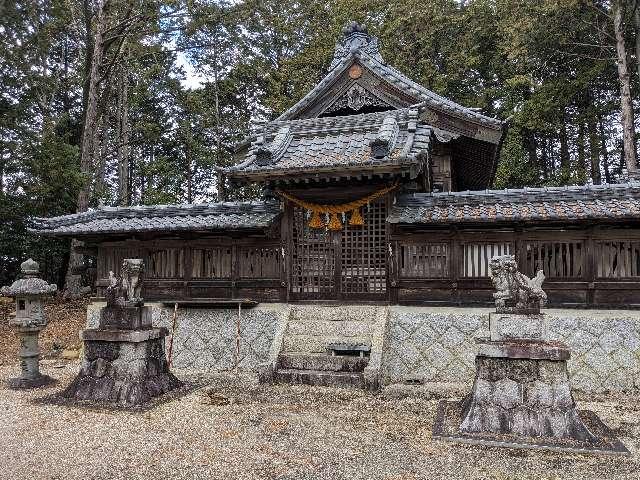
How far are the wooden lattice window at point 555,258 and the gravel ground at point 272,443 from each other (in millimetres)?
2853

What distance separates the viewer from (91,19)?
926 inches

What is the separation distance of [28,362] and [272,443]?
745cm

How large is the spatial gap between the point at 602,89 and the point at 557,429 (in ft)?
92.8

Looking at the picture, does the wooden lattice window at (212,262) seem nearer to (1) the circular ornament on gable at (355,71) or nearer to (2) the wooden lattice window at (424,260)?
(2) the wooden lattice window at (424,260)

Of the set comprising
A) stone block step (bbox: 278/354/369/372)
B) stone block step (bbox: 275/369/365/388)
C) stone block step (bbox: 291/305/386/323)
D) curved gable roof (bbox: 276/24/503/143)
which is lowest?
stone block step (bbox: 275/369/365/388)

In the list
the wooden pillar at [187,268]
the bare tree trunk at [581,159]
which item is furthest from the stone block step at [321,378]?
the bare tree trunk at [581,159]

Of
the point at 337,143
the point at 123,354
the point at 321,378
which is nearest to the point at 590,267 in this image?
the point at 321,378

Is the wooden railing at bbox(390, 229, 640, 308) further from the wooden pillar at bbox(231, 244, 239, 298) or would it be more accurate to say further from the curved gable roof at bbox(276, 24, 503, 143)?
the curved gable roof at bbox(276, 24, 503, 143)

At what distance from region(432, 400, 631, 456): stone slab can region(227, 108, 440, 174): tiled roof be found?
5.65 meters

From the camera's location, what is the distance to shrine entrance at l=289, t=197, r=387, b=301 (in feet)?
40.9

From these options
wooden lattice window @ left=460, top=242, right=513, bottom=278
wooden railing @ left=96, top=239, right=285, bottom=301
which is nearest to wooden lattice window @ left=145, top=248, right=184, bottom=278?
wooden railing @ left=96, top=239, right=285, bottom=301

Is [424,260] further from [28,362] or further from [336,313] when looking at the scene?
A: [28,362]

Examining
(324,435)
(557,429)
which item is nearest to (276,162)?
(324,435)

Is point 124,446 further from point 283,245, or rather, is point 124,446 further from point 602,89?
point 602,89
